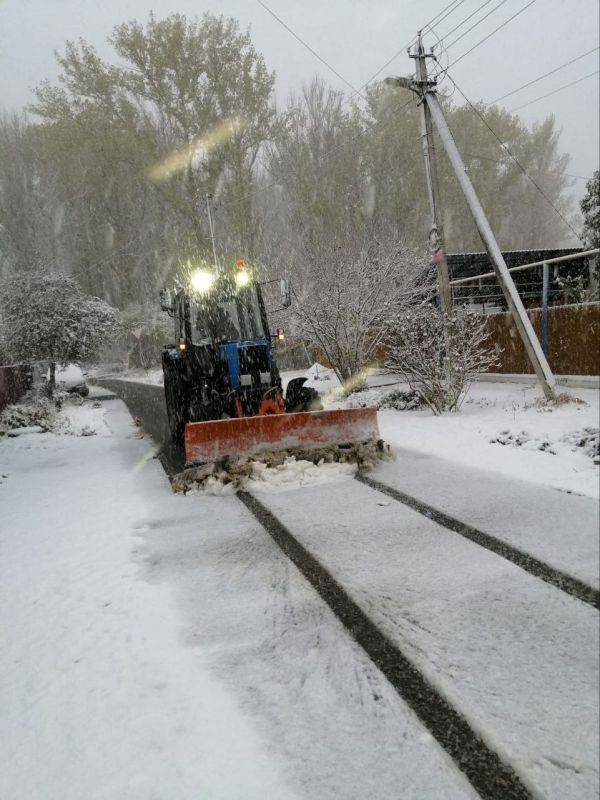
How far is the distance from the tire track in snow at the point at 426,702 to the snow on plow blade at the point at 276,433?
90.9 inches

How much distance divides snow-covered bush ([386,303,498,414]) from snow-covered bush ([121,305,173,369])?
20147 mm

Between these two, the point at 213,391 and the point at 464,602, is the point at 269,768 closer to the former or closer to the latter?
the point at 464,602

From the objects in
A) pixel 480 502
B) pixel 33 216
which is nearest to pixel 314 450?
pixel 480 502

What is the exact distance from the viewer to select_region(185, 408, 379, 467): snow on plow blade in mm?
5156

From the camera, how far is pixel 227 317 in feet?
22.0

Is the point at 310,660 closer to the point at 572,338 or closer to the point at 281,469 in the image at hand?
the point at 281,469

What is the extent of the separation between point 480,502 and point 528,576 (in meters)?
1.13

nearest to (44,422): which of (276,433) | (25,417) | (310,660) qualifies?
(25,417)

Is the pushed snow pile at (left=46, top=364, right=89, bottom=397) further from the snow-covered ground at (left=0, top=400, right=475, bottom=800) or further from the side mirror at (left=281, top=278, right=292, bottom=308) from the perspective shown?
the snow-covered ground at (left=0, top=400, right=475, bottom=800)

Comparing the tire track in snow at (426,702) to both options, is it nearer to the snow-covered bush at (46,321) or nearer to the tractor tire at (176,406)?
the tractor tire at (176,406)

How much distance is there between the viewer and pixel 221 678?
2119mm

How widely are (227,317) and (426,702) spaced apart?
216 inches

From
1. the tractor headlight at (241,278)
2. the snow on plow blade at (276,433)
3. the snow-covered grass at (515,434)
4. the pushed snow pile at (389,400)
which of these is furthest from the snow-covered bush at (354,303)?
the snow on plow blade at (276,433)

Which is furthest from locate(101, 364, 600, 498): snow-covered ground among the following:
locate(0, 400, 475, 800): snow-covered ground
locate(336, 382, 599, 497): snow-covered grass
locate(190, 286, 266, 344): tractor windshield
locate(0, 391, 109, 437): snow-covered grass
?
locate(0, 391, 109, 437): snow-covered grass
